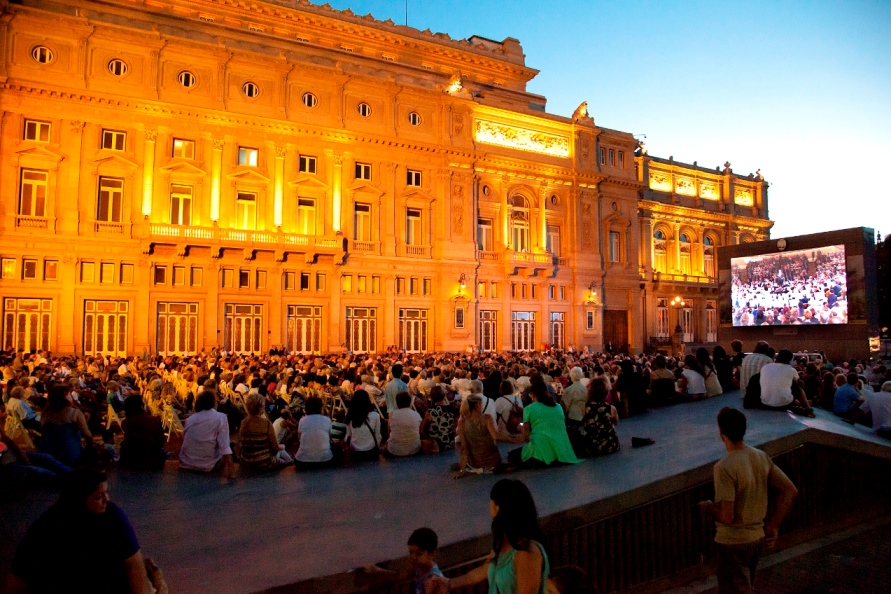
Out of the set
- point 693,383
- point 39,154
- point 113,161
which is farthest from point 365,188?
point 693,383

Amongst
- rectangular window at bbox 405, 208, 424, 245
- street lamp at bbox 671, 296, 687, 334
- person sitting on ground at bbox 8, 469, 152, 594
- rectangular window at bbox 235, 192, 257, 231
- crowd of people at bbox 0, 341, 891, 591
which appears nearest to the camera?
person sitting on ground at bbox 8, 469, 152, 594

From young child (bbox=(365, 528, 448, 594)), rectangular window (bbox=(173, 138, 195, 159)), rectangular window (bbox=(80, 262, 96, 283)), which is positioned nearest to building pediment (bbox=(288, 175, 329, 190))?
rectangular window (bbox=(173, 138, 195, 159))

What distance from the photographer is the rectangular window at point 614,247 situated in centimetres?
4131

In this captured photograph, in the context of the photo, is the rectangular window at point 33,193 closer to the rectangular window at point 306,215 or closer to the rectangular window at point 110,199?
the rectangular window at point 110,199

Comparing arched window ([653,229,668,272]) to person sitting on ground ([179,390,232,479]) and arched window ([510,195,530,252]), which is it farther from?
person sitting on ground ([179,390,232,479])

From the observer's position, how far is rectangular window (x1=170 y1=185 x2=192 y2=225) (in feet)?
92.3

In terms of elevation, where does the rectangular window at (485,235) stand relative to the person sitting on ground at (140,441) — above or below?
above

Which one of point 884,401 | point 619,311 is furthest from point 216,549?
point 619,311

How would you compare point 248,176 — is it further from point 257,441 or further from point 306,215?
point 257,441

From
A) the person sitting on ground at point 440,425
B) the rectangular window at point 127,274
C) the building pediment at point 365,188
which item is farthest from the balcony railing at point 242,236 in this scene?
the person sitting on ground at point 440,425

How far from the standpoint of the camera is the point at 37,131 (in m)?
25.8

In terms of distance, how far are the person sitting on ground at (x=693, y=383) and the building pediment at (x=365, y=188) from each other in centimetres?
2238

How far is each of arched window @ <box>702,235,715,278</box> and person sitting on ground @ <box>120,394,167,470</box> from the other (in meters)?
46.7

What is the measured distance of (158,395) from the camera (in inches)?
546
